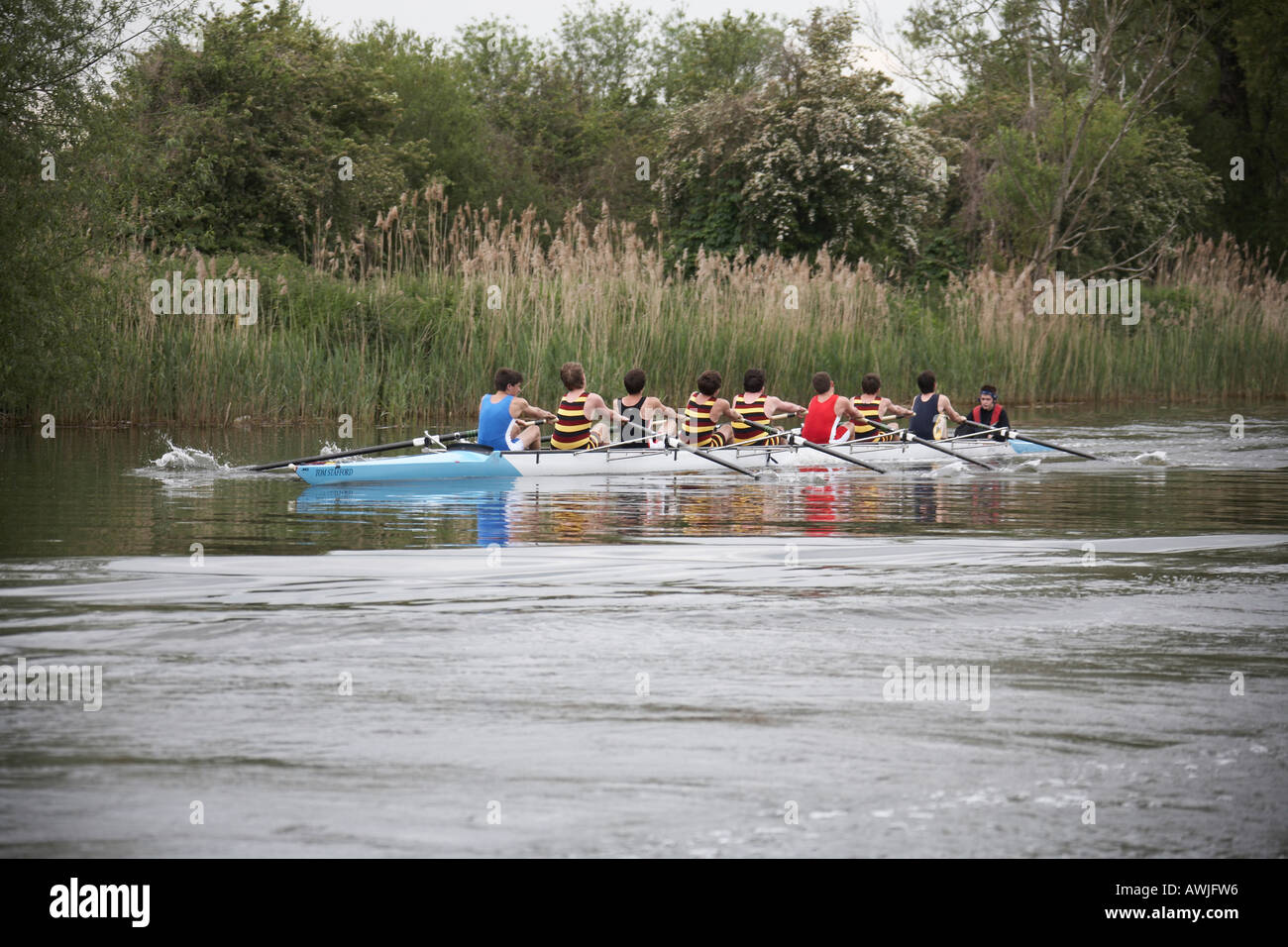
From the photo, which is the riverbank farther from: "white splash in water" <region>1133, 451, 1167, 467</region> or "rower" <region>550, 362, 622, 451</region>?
"white splash in water" <region>1133, 451, 1167, 467</region>

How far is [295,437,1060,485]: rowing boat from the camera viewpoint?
42.4 feet

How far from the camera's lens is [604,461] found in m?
13.8

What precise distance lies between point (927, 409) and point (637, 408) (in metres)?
3.51

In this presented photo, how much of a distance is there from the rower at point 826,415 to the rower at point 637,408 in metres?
1.83

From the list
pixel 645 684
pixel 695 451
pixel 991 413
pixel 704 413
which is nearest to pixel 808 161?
pixel 991 413

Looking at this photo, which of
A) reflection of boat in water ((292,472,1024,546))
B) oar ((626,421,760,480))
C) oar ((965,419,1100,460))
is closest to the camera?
reflection of boat in water ((292,472,1024,546))

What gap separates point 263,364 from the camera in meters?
18.0

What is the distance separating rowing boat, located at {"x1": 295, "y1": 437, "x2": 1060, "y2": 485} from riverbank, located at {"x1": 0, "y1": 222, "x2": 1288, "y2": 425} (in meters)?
4.42

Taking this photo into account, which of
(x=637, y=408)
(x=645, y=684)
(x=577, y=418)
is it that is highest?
(x=637, y=408)

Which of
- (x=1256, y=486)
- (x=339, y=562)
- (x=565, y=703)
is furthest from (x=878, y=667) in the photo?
(x=1256, y=486)

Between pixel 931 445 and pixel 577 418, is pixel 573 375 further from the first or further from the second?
pixel 931 445

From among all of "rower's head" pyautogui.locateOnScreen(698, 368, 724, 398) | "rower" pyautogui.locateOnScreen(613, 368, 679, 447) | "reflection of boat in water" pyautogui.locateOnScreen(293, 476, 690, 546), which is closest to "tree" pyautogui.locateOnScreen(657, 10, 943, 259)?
"rower's head" pyautogui.locateOnScreen(698, 368, 724, 398)

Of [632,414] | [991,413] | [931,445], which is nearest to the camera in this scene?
[632,414]
